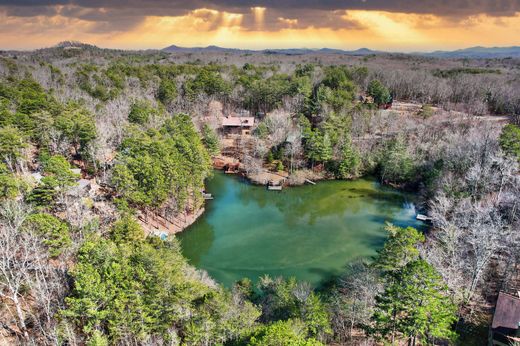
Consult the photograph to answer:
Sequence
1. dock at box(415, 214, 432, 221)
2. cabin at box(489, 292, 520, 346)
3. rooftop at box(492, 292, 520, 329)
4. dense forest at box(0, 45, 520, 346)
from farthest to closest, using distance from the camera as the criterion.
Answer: dock at box(415, 214, 432, 221) < rooftop at box(492, 292, 520, 329) < cabin at box(489, 292, 520, 346) < dense forest at box(0, 45, 520, 346)

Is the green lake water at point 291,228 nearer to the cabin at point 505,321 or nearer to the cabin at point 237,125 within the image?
the cabin at point 505,321

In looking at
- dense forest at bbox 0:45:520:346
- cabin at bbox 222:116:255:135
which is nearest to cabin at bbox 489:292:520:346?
dense forest at bbox 0:45:520:346

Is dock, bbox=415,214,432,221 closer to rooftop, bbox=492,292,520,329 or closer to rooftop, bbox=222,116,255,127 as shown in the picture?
rooftop, bbox=492,292,520,329

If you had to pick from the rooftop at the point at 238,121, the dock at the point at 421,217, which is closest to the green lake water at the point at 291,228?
the dock at the point at 421,217

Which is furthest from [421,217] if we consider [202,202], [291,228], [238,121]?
[238,121]

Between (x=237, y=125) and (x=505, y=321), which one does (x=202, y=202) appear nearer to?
(x=237, y=125)

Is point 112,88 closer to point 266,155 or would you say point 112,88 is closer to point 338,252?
point 266,155
